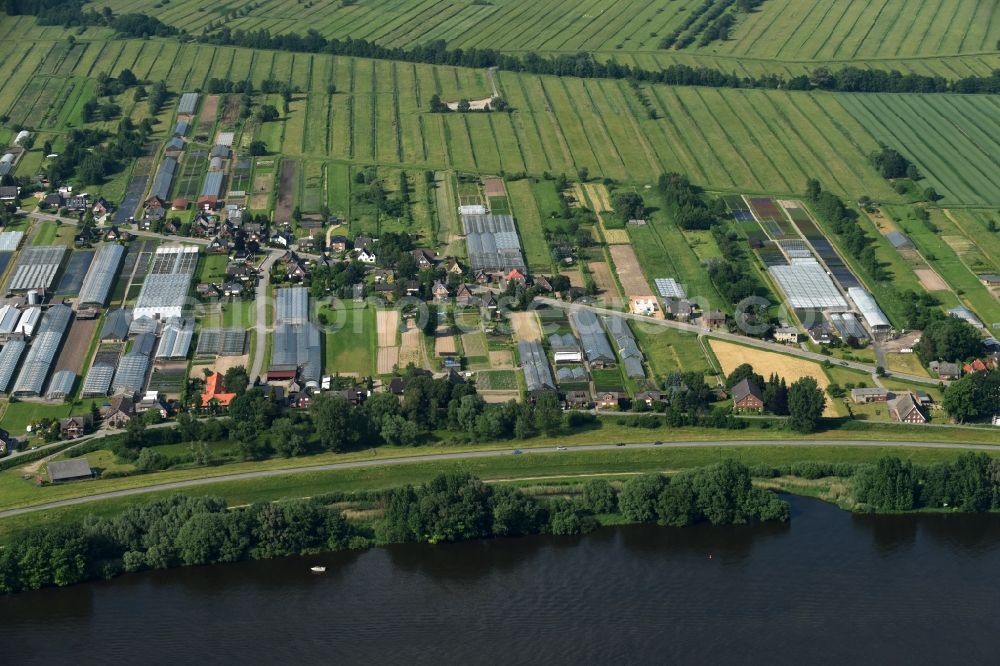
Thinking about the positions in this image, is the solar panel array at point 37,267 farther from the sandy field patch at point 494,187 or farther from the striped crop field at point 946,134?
the striped crop field at point 946,134

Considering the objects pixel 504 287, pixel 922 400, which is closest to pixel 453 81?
pixel 504 287

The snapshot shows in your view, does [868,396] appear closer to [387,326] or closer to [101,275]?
[387,326]

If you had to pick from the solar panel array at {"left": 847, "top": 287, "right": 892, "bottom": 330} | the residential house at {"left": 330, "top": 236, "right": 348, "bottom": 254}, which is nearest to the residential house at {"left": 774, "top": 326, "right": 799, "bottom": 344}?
the solar panel array at {"left": 847, "top": 287, "right": 892, "bottom": 330}

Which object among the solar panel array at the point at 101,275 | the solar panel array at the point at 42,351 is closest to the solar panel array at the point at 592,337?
the solar panel array at the point at 101,275

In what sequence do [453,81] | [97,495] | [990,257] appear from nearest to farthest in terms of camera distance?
[97,495]
[990,257]
[453,81]

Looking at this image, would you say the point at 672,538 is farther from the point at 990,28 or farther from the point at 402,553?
the point at 990,28

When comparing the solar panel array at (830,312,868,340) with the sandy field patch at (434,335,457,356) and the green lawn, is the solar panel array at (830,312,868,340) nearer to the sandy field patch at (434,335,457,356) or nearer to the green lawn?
the sandy field patch at (434,335,457,356)

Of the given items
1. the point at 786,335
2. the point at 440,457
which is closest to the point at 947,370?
the point at 786,335
